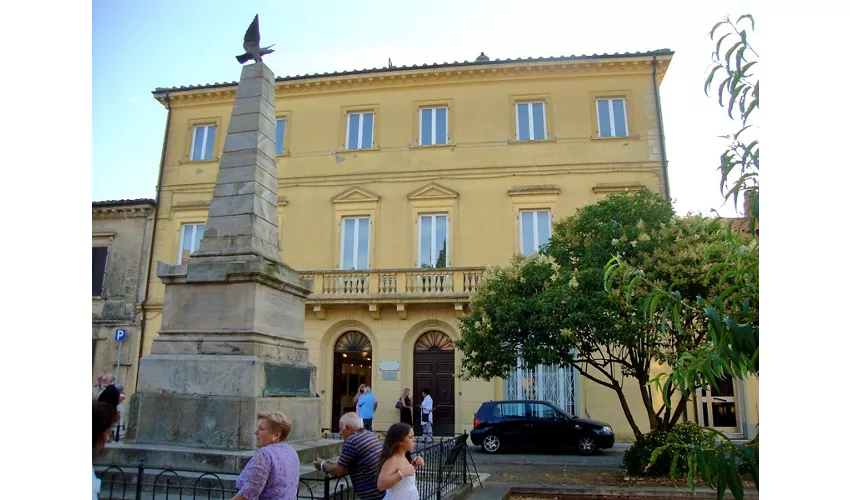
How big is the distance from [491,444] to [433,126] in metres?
10.6

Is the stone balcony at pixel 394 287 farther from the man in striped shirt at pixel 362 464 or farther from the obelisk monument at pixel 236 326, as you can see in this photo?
the man in striped shirt at pixel 362 464

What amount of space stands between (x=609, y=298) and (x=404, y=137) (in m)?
12.1

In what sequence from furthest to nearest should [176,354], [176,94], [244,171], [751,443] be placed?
1. [176,94]
2. [244,171]
3. [176,354]
4. [751,443]

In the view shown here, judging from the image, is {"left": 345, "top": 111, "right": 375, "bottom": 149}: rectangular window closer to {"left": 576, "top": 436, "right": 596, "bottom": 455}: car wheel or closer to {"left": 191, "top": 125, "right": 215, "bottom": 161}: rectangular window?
{"left": 191, "top": 125, "right": 215, "bottom": 161}: rectangular window

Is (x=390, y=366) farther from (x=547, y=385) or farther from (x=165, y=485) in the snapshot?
(x=165, y=485)

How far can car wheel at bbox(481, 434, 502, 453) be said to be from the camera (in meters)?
16.0

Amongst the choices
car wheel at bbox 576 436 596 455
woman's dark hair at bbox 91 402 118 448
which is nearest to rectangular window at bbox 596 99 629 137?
car wheel at bbox 576 436 596 455

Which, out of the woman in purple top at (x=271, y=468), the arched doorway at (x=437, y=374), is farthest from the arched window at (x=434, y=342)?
the woman in purple top at (x=271, y=468)

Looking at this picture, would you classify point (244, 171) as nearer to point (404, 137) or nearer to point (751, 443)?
point (751, 443)

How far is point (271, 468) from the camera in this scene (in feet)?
13.5

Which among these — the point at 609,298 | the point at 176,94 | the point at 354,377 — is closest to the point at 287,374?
the point at 609,298

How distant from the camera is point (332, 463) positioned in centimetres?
487

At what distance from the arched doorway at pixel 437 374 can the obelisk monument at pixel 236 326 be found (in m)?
12.1

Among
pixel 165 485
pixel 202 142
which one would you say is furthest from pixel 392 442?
pixel 202 142
